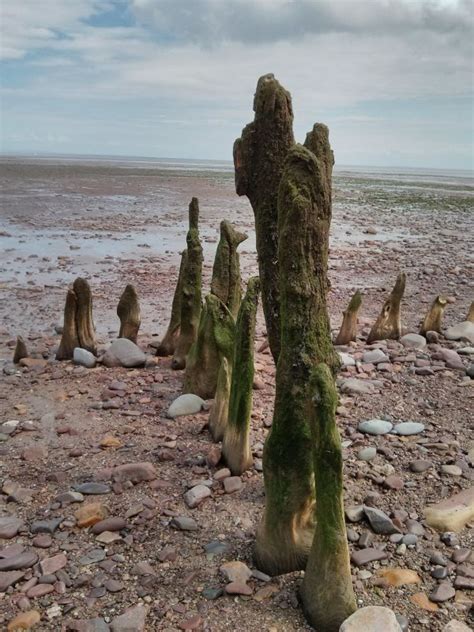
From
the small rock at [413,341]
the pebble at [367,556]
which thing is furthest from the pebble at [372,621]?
the small rock at [413,341]

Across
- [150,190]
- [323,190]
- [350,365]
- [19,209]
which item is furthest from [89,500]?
[150,190]

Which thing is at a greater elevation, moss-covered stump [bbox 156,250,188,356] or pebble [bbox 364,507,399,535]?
moss-covered stump [bbox 156,250,188,356]

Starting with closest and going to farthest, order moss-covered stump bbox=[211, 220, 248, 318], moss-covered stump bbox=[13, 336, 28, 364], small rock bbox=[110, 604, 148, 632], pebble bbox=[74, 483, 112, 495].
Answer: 1. small rock bbox=[110, 604, 148, 632]
2. pebble bbox=[74, 483, 112, 495]
3. moss-covered stump bbox=[211, 220, 248, 318]
4. moss-covered stump bbox=[13, 336, 28, 364]

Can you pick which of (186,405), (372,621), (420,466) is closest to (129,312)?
(186,405)

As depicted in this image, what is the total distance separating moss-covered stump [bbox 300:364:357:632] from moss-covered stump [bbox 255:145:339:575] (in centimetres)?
33

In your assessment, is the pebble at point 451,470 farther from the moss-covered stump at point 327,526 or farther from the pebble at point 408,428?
the moss-covered stump at point 327,526

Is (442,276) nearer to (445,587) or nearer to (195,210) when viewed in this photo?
(195,210)

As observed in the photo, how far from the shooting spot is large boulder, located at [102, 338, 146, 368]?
7.46 m

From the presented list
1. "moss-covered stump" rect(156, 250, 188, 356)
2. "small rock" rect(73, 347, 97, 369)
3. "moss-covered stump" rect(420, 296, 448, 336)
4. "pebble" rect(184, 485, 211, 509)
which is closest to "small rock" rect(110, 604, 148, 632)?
"pebble" rect(184, 485, 211, 509)

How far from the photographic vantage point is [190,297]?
7184 mm

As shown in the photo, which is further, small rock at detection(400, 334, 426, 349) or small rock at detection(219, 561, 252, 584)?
small rock at detection(400, 334, 426, 349)

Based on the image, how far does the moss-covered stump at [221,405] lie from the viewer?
17.5 feet

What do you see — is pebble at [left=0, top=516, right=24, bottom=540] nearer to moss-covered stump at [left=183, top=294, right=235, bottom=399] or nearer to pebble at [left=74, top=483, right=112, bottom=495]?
pebble at [left=74, top=483, right=112, bottom=495]

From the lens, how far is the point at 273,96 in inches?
172
